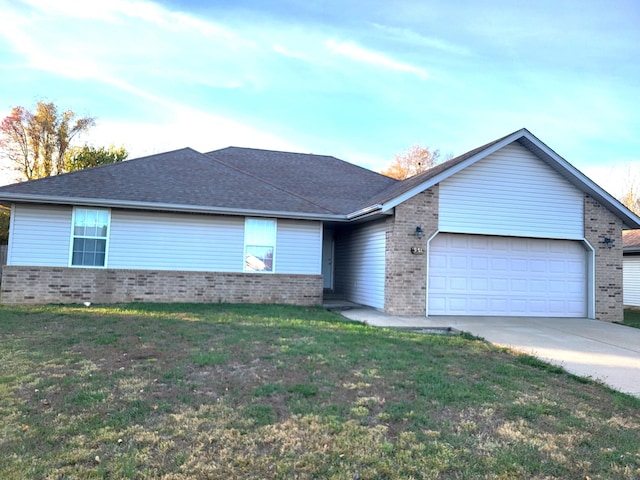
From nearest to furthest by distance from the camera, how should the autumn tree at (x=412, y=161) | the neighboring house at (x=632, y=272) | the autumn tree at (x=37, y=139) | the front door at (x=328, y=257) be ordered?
the front door at (x=328, y=257), the neighboring house at (x=632, y=272), the autumn tree at (x=37, y=139), the autumn tree at (x=412, y=161)

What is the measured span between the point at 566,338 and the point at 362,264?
6.07 metres

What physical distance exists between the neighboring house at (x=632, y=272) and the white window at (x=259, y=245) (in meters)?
15.3

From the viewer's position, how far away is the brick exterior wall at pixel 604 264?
12031 millimetres

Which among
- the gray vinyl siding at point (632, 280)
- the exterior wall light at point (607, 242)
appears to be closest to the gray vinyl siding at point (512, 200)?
the exterior wall light at point (607, 242)

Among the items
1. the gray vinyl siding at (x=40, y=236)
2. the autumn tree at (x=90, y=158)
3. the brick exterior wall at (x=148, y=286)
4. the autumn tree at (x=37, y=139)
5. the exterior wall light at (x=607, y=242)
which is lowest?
the brick exterior wall at (x=148, y=286)

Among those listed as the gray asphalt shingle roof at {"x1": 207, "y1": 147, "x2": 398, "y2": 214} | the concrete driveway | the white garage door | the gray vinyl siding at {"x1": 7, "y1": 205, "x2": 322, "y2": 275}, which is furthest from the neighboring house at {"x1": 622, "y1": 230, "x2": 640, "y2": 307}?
the gray vinyl siding at {"x1": 7, "y1": 205, "x2": 322, "y2": 275}

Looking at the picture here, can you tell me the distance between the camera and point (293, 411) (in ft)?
13.2

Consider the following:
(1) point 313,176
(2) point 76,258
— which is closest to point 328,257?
(1) point 313,176

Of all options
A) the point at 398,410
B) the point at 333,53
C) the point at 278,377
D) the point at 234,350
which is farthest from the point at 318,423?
the point at 333,53

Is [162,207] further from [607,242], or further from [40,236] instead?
[607,242]

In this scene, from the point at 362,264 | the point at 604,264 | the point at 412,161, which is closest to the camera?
the point at 604,264

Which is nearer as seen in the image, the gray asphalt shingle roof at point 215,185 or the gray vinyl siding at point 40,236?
the gray vinyl siding at point 40,236

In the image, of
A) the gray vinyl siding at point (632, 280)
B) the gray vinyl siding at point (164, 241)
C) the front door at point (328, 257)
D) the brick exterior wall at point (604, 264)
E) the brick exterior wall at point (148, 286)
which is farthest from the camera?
the gray vinyl siding at point (632, 280)

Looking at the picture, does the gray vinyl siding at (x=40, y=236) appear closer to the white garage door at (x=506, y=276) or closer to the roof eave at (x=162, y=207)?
the roof eave at (x=162, y=207)
